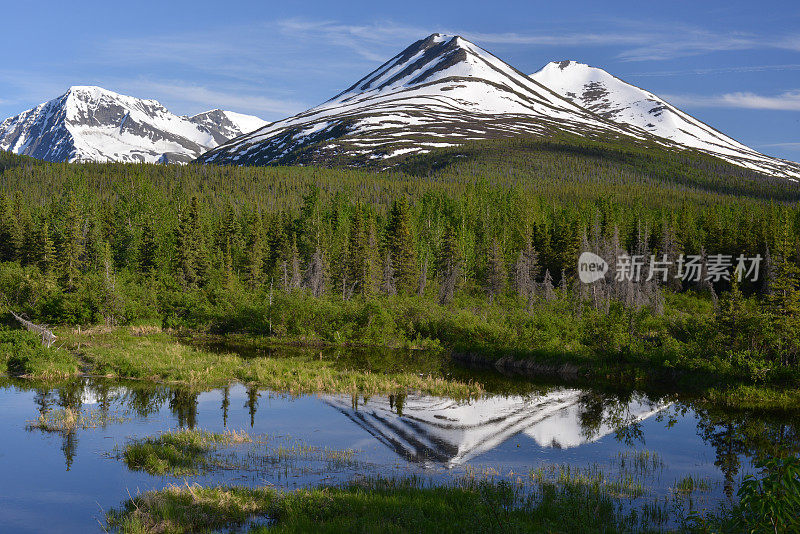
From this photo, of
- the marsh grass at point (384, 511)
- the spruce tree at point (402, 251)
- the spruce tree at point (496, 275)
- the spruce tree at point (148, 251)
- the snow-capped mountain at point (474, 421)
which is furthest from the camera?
the spruce tree at point (402, 251)

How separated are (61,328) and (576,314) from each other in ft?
176

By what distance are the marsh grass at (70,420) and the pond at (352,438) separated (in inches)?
5.8

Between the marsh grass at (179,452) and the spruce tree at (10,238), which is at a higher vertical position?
the spruce tree at (10,238)

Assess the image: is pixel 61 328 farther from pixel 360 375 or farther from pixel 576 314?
pixel 576 314

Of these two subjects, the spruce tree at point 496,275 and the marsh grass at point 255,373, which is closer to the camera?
the marsh grass at point 255,373

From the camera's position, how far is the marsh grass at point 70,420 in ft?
96.5

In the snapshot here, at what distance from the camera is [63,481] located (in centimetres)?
2283

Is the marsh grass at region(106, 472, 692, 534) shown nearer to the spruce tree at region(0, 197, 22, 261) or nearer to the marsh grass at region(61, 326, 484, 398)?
the marsh grass at region(61, 326, 484, 398)

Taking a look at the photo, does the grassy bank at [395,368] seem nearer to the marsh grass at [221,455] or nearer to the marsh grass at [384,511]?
the marsh grass at [221,455]

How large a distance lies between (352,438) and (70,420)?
13748 millimetres

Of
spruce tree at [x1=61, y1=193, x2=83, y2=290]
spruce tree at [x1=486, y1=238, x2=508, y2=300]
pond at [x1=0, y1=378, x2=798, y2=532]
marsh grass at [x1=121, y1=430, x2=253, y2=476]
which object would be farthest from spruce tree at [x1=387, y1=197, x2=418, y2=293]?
marsh grass at [x1=121, y1=430, x2=253, y2=476]

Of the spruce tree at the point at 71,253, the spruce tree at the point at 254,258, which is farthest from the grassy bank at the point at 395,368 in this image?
the spruce tree at the point at 254,258

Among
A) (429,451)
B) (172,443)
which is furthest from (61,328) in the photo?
(429,451)

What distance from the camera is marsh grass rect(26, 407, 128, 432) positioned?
29422 millimetres
